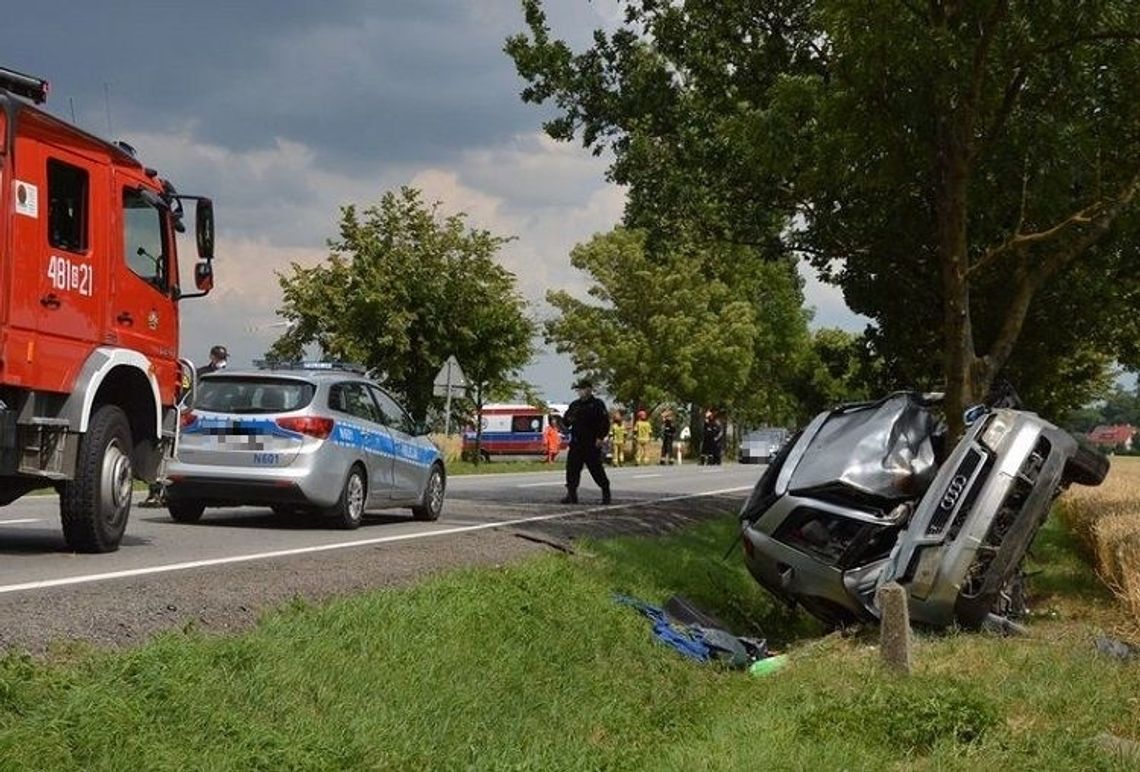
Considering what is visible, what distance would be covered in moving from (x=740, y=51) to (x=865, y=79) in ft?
17.5

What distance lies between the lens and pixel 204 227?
10.6 m

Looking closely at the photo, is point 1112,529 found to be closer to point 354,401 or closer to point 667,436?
point 354,401

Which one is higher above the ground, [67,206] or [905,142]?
[905,142]

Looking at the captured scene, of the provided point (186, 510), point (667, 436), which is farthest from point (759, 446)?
point (186, 510)

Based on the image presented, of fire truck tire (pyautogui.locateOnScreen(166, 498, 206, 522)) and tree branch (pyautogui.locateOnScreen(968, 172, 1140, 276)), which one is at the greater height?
tree branch (pyautogui.locateOnScreen(968, 172, 1140, 276))

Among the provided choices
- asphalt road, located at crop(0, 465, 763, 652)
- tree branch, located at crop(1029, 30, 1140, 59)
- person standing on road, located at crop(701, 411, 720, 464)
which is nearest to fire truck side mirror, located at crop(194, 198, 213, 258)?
asphalt road, located at crop(0, 465, 763, 652)

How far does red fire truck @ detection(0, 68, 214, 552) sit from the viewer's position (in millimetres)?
8531

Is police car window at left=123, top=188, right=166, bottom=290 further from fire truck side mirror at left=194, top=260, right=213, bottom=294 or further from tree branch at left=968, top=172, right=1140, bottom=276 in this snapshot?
tree branch at left=968, top=172, right=1140, bottom=276

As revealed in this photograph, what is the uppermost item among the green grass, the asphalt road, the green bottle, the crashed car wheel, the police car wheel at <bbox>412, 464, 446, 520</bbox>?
the crashed car wheel

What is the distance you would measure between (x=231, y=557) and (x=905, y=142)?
7.54 m

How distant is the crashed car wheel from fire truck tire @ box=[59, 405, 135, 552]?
6983 mm

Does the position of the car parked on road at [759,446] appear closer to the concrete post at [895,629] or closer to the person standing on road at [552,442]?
the person standing on road at [552,442]

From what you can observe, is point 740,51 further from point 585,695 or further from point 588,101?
point 585,695

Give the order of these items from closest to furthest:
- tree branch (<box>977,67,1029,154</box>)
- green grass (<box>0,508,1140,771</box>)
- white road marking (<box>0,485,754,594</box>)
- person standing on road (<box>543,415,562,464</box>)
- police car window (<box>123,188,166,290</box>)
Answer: green grass (<box>0,508,1140,771</box>)
white road marking (<box>0,485,754,594</box>)
police car window (<box>123,188,166,290</box>)
tree branch (<box>977,67,1029,154</box>)
person standing on road (<box>543,415,562,464</box>)
